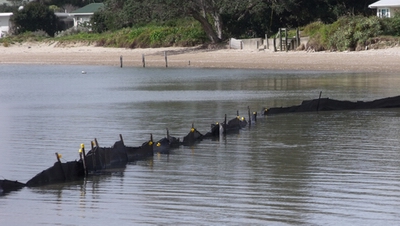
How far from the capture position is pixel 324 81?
29188 millimetres

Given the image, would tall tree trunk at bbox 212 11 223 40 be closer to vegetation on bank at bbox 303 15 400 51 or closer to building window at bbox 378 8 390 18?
vegetation on bank at bbox 303 15 400 51

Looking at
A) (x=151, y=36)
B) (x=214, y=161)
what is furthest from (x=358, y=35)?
(x=214, y=161)

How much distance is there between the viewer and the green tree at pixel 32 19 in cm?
6228

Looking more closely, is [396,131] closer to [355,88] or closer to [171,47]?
[355,88]

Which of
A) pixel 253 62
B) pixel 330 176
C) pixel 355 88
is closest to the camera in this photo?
pixel 330 176

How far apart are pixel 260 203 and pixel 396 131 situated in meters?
7.64

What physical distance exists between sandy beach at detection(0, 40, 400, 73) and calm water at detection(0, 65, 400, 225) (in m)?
6.83

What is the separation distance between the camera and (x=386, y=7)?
145 ft

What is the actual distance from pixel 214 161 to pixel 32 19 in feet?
170

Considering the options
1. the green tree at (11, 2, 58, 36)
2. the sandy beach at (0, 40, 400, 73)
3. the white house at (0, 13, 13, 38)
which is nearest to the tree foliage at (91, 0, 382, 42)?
the sandy beach at (0, 40, 400, 73)

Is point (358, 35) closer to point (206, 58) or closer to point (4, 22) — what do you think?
point (206, 58)

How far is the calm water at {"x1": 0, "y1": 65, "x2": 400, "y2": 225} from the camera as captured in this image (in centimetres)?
989

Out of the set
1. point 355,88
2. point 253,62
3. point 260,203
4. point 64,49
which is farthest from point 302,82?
point 64,49

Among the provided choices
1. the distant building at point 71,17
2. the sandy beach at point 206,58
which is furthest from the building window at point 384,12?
the distant building at point 71,17
